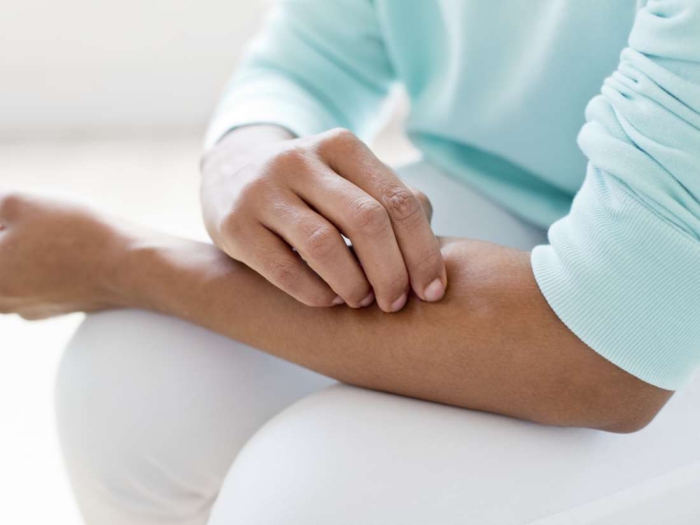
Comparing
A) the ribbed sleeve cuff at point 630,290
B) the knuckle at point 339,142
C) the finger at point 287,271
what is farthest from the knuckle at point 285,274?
the ribbed sleeve cuff at point 630,290

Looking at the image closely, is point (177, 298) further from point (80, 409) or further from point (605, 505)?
point (605, 505)

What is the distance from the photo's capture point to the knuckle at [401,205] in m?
0.70

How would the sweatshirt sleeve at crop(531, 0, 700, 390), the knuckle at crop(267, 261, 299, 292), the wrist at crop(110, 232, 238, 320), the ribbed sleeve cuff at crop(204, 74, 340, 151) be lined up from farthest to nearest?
1. the ribbed sleeve cuff at crop(204, 74, 340, 151)
2. the wrist at crop(110, 232, 238, 320)
3. the knuckle at crop(267, 261, 299, 292)
4. the sweatshirt sleeve at crop(531, 0, 700, 390)

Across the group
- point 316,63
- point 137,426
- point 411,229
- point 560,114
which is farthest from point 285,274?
point 316,63

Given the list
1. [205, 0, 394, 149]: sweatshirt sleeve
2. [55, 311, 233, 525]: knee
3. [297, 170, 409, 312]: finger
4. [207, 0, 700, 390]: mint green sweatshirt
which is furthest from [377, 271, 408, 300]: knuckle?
[205, 0, 394, 149]: sweatshirt sleeve

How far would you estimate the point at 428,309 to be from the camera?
0.72 meters

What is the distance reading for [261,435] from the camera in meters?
0.76

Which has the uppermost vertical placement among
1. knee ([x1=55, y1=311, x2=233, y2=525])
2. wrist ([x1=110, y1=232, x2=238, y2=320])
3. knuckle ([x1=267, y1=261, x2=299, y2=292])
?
knuckle ([x1=267, y1=261, x2=299, y2=292])

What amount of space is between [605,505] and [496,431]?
0.32 feet

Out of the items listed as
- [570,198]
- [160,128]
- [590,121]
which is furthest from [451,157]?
[160,128]

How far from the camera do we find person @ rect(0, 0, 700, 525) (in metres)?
0.66

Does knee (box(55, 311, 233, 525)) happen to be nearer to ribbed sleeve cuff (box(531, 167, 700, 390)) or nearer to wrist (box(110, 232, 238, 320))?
wrist (box(110, 232, 238, 320))

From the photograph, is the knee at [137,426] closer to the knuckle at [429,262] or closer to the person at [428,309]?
the person at [428,309]

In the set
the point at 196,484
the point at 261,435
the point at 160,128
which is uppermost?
the point at 261,435
